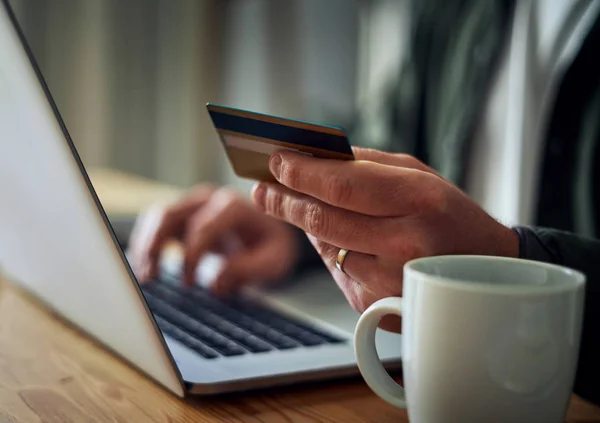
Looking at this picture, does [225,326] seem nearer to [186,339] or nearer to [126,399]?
[186,339]

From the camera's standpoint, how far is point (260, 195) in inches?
19.6

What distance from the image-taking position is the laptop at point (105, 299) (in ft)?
1.32

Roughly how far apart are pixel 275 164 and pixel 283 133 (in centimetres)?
3

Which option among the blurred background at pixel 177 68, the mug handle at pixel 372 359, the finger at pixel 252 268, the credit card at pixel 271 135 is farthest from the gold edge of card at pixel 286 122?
the blurred background at pixel 177 68

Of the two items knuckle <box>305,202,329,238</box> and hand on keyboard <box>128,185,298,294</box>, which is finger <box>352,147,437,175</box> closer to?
knuckle <box>305,202,329,238</box>

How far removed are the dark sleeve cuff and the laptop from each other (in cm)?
13

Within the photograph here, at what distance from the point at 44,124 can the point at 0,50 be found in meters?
0.06

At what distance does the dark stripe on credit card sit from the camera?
15.7 inches

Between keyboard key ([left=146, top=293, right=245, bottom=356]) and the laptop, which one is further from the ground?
the laptop

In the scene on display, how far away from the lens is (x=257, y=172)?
1.61ft

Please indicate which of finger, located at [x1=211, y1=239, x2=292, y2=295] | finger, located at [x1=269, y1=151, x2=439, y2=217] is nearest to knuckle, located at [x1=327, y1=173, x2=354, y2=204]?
finger, located at [x1=269, y1=151, x2=439, y2=217]

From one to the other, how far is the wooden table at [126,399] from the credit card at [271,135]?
0.16 m

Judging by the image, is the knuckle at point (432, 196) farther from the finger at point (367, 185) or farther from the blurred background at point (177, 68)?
the blurred background at point (177, 68)

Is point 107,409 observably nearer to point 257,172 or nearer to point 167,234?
point 257,172
